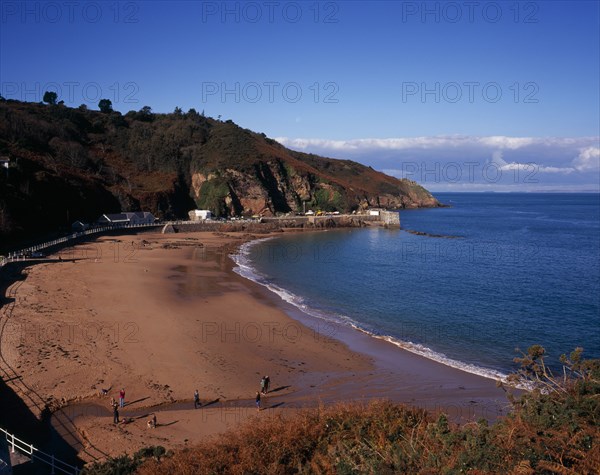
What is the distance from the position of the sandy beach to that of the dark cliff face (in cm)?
2294

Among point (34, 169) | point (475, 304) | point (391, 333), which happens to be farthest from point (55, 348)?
point (34, 169)

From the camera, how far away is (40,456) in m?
12.1

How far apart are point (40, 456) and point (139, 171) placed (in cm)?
7795

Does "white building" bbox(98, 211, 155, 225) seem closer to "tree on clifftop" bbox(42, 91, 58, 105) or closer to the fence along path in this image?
the fence along path

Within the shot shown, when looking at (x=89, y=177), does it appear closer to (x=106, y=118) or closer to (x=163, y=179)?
(x=163, y=179)

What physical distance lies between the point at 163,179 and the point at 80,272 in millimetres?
50433

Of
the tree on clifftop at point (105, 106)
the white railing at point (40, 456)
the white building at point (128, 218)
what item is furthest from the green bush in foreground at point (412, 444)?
the tree on clifftop at point (105, 106)

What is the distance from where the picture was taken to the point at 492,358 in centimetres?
2098

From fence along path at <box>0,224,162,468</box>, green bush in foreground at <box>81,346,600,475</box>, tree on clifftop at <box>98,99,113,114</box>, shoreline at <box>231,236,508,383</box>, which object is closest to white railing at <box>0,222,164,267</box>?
fence along path at <box>0,224,162,468</box>

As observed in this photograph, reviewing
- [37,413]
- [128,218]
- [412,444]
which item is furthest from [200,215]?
[412,444]

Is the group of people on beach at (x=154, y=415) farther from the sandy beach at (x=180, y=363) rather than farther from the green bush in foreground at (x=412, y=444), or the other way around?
the green bush in foreground at (x=412, y=444)

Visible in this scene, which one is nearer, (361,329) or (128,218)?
(361,329)

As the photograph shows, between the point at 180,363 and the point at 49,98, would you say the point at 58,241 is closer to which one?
the point at 180,363

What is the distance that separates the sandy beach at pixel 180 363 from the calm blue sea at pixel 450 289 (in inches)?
108
